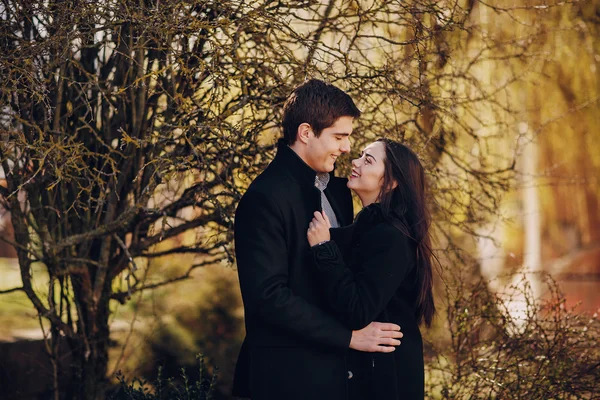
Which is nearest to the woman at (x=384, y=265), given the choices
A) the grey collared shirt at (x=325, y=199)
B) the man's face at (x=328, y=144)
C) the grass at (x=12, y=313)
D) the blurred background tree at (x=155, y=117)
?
the grey collared shirt at (x=325, y=199)

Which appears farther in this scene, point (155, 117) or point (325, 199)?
point (155, 117)

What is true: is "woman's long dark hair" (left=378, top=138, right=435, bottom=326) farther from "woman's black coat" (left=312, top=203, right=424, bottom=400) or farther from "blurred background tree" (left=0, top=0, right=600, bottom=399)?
"blurred background tree" (left=0, top=0, right=600, bottom=399)

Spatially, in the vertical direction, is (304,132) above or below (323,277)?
above

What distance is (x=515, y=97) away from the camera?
11.0 metres

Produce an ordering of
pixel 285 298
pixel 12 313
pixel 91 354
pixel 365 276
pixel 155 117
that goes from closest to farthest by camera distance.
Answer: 1. pixel 285 298
2. pixel 365 276
3. pixel 155 117
4. pixel 91 354
5. pixel 12 313

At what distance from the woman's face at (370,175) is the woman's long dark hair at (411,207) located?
0.03 meters

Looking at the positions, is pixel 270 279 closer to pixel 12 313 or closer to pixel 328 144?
pixel 328 144

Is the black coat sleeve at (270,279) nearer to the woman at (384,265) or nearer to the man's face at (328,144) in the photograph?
the woman at (384,265)

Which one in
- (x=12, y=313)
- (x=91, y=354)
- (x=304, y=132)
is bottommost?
(x=91, y=354)

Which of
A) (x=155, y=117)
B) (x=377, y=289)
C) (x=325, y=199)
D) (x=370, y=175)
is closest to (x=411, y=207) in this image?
(x=370, y=175)

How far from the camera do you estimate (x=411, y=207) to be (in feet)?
11.1

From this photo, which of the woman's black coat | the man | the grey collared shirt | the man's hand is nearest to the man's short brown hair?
the man

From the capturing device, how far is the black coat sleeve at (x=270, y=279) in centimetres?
296

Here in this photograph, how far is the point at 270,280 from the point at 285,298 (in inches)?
3.4
